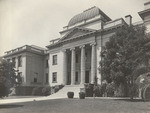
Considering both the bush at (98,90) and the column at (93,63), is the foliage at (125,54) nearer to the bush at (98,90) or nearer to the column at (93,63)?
the bush at (98,90)

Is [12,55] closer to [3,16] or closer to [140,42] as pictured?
[140,42]

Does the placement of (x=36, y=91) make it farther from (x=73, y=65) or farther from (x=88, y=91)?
(x=88, y=91)

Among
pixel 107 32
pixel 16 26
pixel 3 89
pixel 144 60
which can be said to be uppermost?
pixel 107 32

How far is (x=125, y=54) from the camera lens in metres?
17.3

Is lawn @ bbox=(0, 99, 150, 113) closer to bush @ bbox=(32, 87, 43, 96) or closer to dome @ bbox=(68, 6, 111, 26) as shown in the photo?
dome @ bbox=(68, 6, 111, 26)

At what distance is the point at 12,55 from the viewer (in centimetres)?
4166

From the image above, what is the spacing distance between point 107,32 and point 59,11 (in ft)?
62.6

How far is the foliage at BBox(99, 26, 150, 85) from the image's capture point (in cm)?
1645

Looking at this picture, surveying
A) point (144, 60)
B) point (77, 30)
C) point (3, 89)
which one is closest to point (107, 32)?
point (77, 30)

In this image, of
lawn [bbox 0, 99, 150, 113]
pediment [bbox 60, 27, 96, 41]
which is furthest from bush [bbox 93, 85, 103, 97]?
lawn [bbox 0, 99, 150, 113]

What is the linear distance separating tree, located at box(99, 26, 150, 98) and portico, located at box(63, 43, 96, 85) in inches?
418

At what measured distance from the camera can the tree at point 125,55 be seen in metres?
16.4

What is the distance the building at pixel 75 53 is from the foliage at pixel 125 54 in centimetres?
832

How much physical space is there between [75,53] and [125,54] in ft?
53.8
